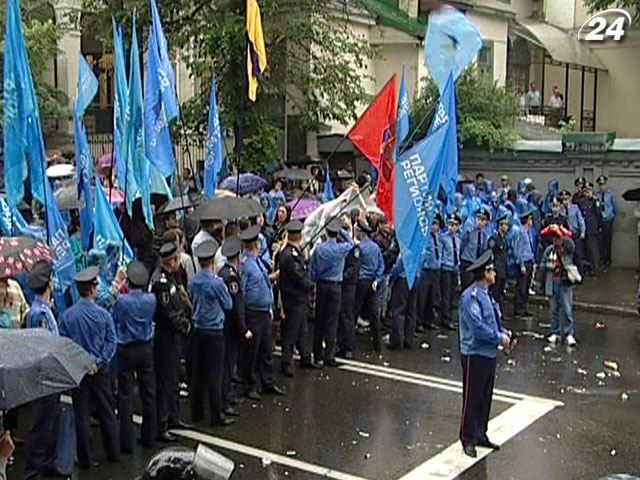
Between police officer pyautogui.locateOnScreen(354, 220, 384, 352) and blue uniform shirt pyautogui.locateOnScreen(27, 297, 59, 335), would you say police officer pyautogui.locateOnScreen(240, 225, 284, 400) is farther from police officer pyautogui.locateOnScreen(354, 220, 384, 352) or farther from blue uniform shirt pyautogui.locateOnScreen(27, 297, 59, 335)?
blue uniform shirt pyautogui.locateOnScreen(27, 297, 59, 335)

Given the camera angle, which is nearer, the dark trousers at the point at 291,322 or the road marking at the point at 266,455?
the road marking at the point at 266,455

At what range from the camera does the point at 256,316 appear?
1029 cm

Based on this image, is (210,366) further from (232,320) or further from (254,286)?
(254,286)

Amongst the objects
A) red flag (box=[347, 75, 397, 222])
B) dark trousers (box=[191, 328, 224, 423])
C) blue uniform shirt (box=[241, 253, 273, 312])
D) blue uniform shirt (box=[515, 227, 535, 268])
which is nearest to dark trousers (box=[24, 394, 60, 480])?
dark trousers (box=[191, 328, 224, 423])

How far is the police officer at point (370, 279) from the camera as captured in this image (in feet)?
41.7

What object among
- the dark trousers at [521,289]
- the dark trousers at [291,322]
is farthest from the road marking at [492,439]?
the dark trousers at [521,289]

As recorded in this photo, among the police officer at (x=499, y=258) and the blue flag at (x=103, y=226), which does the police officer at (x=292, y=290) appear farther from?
the police officer at (x=499, y=258)

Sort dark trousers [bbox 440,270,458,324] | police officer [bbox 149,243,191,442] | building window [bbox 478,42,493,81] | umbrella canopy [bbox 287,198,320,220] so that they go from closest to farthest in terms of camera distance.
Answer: police officer [bbox 149,243,191,442] < dark trousers [bbox 440,270,458,324] < umbrella canopy [bbox 287,198,320,220] < building window [bbox 478,42,493,81]

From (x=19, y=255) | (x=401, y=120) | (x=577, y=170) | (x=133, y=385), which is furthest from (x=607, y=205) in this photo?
(x=19, y=255)

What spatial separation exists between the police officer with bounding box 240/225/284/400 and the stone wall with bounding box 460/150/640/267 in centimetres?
1265

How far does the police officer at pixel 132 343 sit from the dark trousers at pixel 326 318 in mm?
3500

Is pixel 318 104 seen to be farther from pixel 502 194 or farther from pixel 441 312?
pixel 441 312

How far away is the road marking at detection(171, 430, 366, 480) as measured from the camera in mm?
8211

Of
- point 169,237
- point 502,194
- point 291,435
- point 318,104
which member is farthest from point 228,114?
point 291,435
